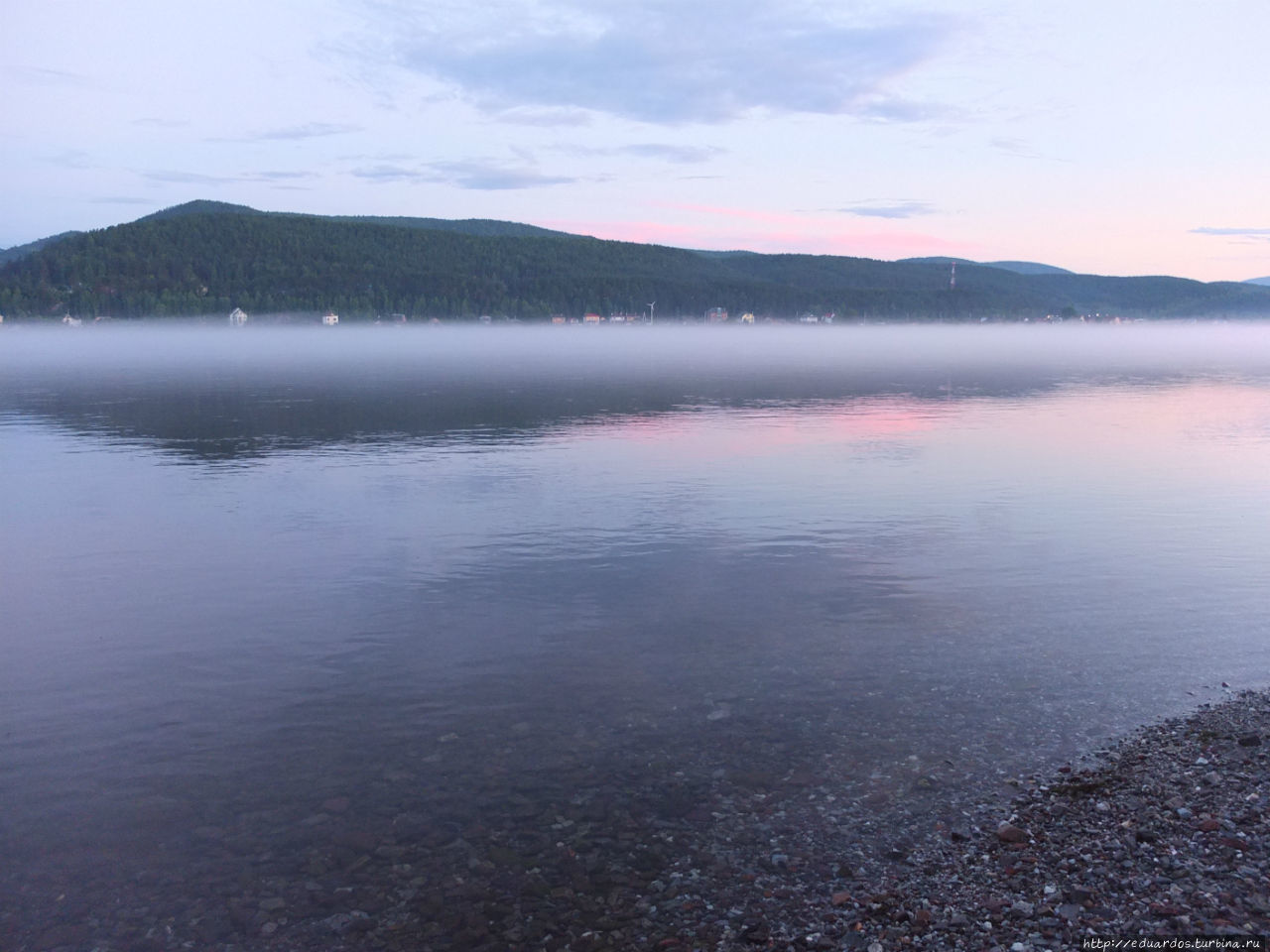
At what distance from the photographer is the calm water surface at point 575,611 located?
45.2 feet

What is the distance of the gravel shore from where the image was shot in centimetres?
974

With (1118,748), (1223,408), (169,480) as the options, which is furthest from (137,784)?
(1223,408)

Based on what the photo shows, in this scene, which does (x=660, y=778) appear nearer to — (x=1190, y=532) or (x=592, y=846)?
(x=592, y=846)

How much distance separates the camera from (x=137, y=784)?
42.9 ft

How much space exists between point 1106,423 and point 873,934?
53.8m

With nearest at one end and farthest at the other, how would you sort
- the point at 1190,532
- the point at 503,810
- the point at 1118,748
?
the point at 503,810
the point at 1118,748
the point at 1190,532

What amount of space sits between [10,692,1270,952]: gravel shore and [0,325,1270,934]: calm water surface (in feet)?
1.89

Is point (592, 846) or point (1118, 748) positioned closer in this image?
point (592, 846)

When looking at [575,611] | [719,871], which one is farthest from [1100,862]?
[575,611]

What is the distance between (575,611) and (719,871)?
10.0 meters

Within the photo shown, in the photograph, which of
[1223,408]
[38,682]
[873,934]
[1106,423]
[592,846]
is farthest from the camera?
[1223,408]

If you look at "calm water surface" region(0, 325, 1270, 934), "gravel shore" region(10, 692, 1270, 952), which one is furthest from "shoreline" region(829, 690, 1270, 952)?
"calm water surface" region(0, 325, 1270, 934)

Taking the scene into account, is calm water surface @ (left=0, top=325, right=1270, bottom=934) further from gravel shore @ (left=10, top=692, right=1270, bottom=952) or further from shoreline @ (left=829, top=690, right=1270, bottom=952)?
shoreline @ (left=829, top=690, right=1270, bottom=952)

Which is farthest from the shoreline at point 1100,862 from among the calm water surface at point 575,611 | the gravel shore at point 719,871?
the calm water surface at point 575,611
